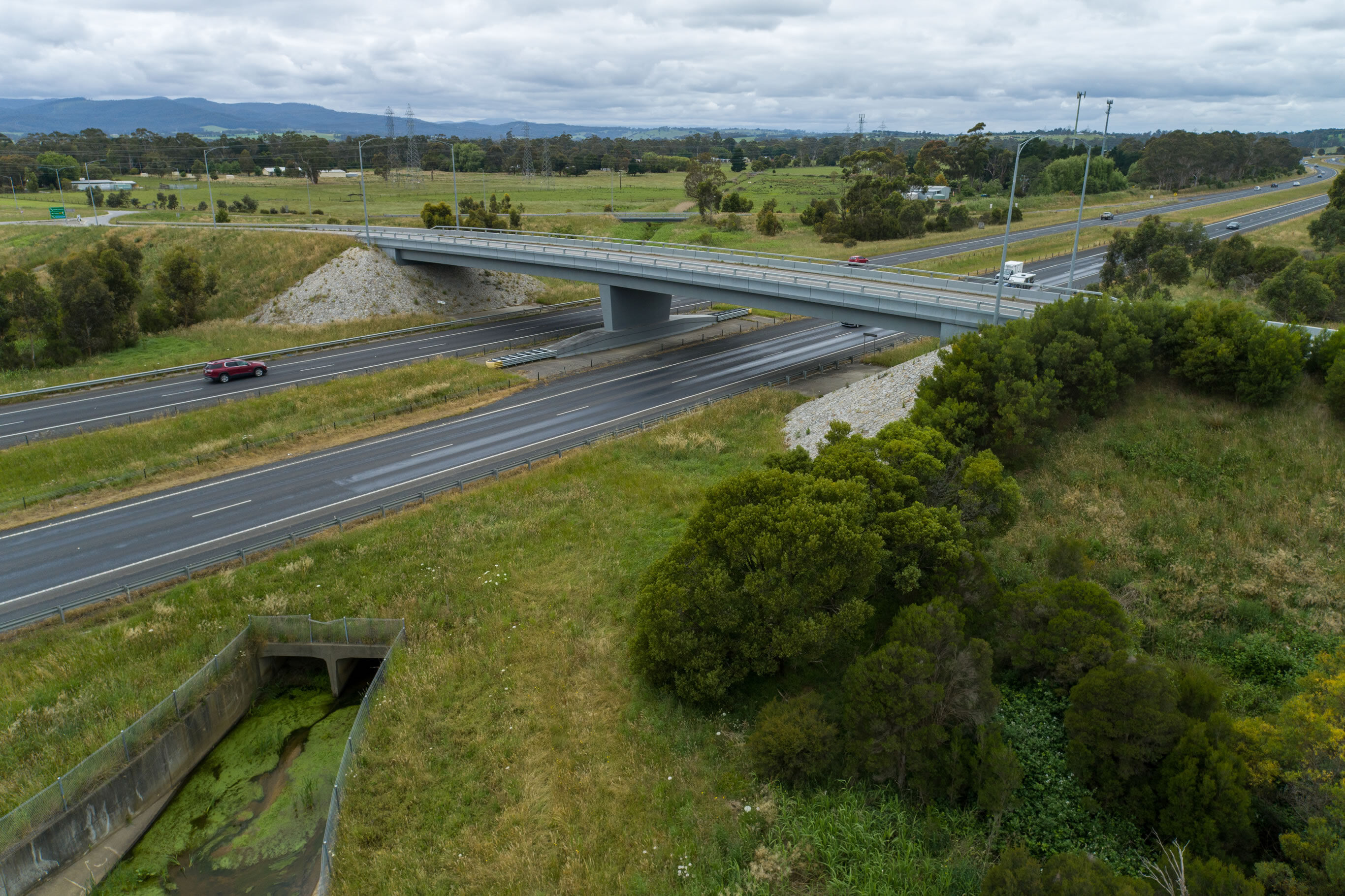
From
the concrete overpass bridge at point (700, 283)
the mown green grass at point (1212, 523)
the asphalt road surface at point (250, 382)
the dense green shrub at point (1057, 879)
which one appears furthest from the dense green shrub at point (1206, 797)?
the asphalt road surface at point (250, 382)

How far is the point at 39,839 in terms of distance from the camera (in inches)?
711

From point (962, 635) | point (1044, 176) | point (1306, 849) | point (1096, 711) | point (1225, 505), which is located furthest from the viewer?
point (1044, 176)

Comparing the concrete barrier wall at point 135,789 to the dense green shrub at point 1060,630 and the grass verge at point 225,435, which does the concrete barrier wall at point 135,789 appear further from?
the dense green shrub at point 1060,630

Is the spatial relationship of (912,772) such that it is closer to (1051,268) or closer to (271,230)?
(1051,268)

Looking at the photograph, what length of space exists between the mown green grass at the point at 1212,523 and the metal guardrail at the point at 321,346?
52448 mm

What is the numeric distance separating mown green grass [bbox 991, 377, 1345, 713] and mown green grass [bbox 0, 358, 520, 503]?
3587 centimetres

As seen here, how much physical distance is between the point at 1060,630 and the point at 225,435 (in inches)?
1683

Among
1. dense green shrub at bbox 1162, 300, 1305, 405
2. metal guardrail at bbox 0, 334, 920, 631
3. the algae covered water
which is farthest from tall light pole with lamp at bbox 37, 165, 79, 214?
dense green shrub at bbox 1162, 300, 1305, 405

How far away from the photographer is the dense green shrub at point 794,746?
1844cm

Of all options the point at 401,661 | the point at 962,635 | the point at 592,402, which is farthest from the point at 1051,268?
the point at 401,661

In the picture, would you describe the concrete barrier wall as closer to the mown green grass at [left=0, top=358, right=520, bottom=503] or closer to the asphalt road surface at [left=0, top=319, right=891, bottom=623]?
the asphalt road surface at [left=0, top=319, right=891, bottom=623]

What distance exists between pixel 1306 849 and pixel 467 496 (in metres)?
30.6

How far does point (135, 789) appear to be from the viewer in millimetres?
20500

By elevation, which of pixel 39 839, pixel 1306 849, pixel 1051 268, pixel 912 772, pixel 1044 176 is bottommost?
pixel 39 839
